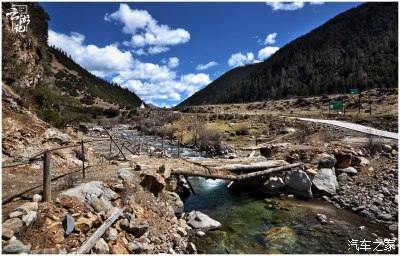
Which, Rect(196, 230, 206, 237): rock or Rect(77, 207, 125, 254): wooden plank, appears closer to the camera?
Rect(77, 207, 125, 254): wooden plank

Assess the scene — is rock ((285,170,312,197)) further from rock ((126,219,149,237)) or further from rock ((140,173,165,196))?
rock ((126,219,149,237))

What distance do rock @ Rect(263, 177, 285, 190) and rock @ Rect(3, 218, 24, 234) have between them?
1444 cm

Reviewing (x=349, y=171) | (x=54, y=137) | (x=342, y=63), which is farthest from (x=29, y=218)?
(x=342, y=63)

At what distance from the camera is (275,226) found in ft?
47.4

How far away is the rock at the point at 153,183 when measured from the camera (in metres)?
14.2

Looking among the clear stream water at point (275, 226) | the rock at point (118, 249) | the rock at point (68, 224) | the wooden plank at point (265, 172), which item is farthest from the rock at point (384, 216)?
the rock at point (68, 224)

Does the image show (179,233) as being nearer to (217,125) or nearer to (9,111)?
(9,111)

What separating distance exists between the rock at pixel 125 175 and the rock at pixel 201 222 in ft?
10.8

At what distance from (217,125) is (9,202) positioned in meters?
44.3

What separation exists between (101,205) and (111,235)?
129 cm

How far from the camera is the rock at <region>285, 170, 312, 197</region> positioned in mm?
18672

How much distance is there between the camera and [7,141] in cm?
1617
